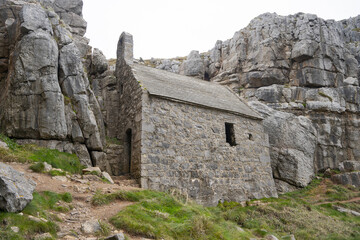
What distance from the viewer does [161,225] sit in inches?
270

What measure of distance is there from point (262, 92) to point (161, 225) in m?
22.9

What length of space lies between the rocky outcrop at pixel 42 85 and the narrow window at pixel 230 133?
7.24 metres

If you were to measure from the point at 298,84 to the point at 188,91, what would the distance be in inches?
631

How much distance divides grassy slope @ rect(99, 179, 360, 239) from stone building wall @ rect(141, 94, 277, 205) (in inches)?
51.6

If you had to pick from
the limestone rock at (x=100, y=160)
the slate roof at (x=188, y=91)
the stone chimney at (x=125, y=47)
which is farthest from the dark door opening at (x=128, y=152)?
the stone chimney at (x=125, y=47)

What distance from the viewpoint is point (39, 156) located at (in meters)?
10.5

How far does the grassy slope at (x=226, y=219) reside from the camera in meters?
6.82

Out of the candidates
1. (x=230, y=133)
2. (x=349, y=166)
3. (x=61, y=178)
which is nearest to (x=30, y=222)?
(x=61, y=178)

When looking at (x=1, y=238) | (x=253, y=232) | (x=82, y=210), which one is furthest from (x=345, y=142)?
(x=1, y=238)

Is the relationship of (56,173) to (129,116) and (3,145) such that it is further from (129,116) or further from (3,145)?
(129,116)

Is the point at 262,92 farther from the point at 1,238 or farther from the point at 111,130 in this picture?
the point at 1,238

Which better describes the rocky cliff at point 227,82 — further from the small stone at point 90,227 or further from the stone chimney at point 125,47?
the small stone at point 90,227

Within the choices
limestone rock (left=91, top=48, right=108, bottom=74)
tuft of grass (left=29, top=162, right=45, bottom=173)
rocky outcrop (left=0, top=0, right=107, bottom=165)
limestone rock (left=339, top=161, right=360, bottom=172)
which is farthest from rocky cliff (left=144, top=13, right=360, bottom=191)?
tuft of grass (left=29, top=162, right=45, bottom=173)

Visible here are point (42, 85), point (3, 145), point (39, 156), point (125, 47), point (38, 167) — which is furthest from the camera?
point (125, 47)
